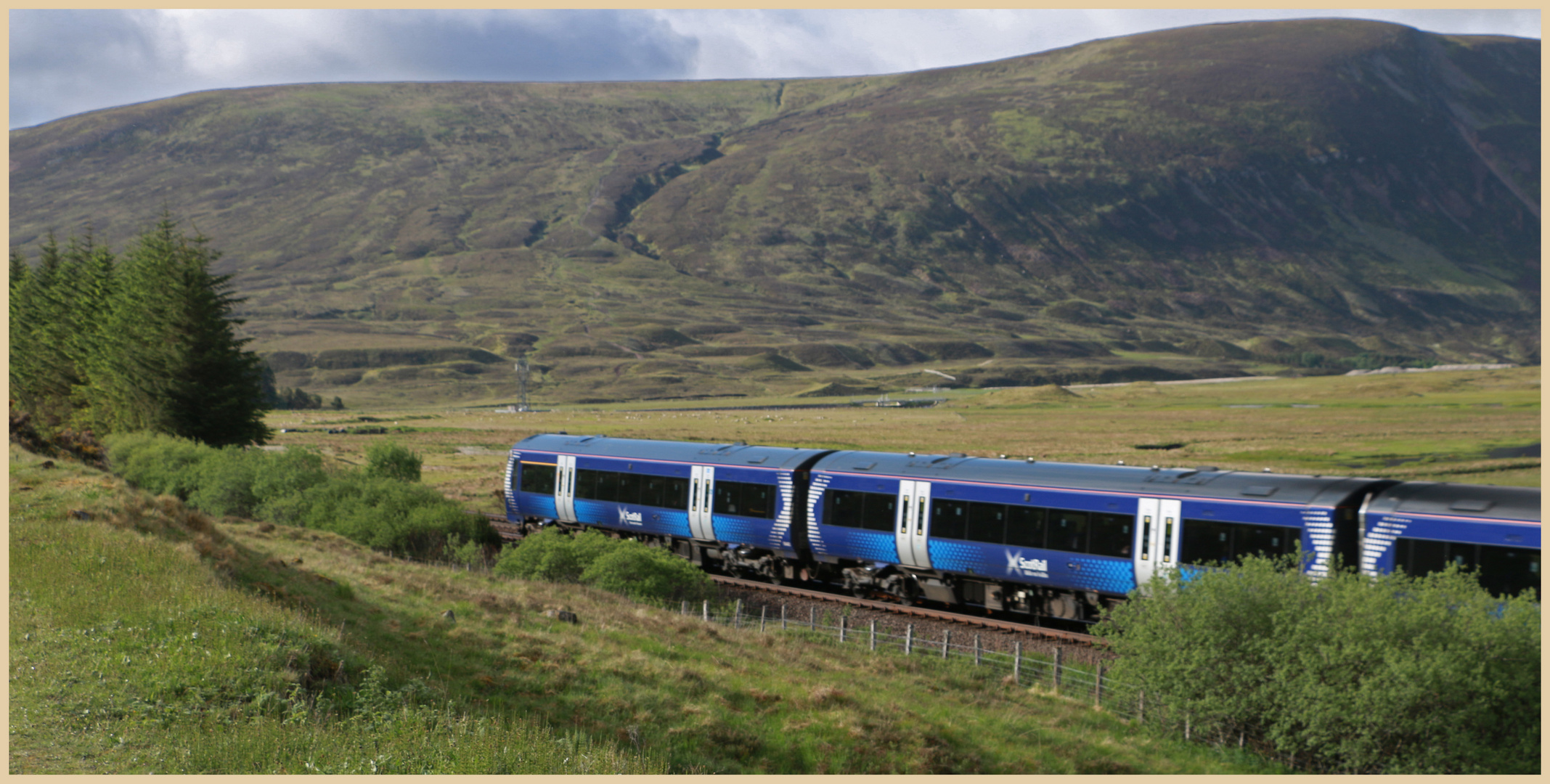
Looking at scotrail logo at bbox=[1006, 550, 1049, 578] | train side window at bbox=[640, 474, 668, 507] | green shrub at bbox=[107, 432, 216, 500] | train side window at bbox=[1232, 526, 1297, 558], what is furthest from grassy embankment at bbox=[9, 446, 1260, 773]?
green shrub at bbox=[107, 432, 216, 500]

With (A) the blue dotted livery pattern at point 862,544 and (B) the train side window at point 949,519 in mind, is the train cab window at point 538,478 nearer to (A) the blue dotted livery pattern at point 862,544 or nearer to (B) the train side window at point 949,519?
(A) the blue dotted livery pattern at point 862,544

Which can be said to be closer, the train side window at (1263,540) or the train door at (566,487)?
the train side window at (1263,540)

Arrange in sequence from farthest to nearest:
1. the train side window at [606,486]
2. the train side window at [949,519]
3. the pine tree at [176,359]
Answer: the pine tree at [176,359] → the train side window at [606,486] → the train side window at [949,519]

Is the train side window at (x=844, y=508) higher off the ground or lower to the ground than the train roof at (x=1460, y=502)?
lower

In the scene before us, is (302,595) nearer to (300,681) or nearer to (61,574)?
(61,574)

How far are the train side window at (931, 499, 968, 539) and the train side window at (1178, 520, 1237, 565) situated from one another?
5.65m

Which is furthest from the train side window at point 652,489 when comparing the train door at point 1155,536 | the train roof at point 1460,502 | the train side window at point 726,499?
the train roof at point 1460,502

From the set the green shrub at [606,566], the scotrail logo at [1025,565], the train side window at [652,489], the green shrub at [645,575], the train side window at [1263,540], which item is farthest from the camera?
the train side window at [652,489]

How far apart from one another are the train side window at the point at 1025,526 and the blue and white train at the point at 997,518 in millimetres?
29

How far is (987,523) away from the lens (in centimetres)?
2750

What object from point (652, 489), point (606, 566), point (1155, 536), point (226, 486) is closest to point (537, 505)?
point (652, 489)

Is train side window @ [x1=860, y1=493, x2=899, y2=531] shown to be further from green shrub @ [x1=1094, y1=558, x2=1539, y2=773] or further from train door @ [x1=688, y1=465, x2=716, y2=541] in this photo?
green shrub @ [x1=1094, y1=558, x2=1539, y2=773]

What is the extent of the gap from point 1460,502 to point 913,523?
489 inches

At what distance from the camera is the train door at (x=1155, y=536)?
2417 cm
